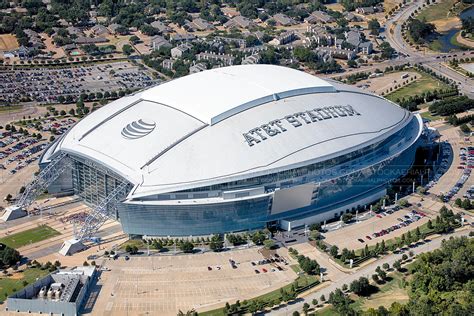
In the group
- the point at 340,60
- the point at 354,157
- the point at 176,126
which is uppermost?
Answer: the point at 176,126

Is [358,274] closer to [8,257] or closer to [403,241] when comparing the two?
[403,241]

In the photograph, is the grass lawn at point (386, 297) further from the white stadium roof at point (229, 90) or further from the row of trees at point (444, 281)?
the white stadium roof at point (229, 90)

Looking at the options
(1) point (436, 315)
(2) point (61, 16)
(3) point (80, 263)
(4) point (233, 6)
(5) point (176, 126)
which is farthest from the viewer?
(4) point (233, 6)

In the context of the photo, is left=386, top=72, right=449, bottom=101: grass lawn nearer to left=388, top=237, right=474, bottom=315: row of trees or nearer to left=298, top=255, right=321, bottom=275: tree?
left=388, top=237, right=474, bottom=315: row of trees

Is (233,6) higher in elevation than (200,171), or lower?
lower

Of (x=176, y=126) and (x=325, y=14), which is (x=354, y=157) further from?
(x=325, y=14)

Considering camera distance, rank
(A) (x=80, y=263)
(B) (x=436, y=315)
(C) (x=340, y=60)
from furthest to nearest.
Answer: (C) (x=340, y=60)
(A) (x=80, y=263)
(B) (x=436, y=315)

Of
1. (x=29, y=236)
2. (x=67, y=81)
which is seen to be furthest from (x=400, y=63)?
(x=29, y=236)

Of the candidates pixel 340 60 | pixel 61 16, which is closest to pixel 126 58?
pixel 61 16
